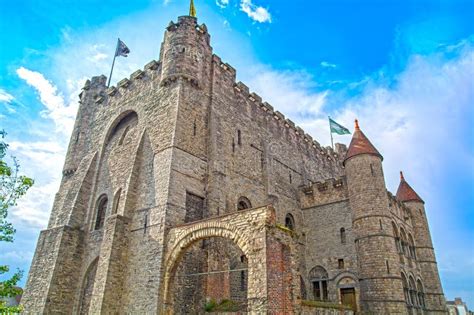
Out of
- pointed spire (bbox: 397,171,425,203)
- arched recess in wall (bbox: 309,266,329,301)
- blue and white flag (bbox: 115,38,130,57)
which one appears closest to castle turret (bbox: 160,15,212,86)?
blue and white flag (bbox: 115,38,130,57)

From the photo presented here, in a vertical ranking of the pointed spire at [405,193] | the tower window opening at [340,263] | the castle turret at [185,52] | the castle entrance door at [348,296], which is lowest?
the castle entrance door at [348,296]

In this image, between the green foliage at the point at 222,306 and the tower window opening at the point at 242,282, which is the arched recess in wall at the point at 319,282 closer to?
the tower window opening at the point at 242,282

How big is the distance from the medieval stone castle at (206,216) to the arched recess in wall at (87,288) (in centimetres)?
5

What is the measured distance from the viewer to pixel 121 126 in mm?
20344

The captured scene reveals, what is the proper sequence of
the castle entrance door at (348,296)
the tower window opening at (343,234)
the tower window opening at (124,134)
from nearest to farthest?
1. the castle entrance door at (348,296)
2. the tower window opening at (124,134)
3. the tower window opening at (343,234)

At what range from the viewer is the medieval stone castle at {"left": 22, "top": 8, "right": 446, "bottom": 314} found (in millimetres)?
12727

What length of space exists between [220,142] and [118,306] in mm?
8594

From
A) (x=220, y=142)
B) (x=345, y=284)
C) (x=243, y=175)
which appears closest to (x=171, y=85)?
(x=220, y=142)

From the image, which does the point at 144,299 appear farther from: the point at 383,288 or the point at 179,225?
the point at 383,288

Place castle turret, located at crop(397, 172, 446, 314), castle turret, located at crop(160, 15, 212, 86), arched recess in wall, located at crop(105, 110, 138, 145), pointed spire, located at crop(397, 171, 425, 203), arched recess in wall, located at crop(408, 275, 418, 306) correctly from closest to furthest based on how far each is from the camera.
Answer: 1. castle turret, located at crop(160, 15, 212, 86)
2. arched recess in wall, located at crop(105, 110, 138, 145)
3. arched recess in wall, located at crop(408, 275, 418, 306)
4. castle turret, located at crop(397, 172, 446, 314)
5. pointed spire, located at crop(397, 171, 425, 203)

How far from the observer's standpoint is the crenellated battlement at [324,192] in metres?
21.1

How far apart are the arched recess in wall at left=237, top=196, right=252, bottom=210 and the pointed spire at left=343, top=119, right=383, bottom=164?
266 inches

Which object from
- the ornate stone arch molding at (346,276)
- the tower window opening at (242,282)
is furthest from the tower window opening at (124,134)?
the ornate stone arch molding at (346,276)

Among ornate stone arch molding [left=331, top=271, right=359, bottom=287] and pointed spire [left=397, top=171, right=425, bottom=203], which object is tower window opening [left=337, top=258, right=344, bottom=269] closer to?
ornate stone arch molding [left=331, top=271, right=359, bottom=287]
